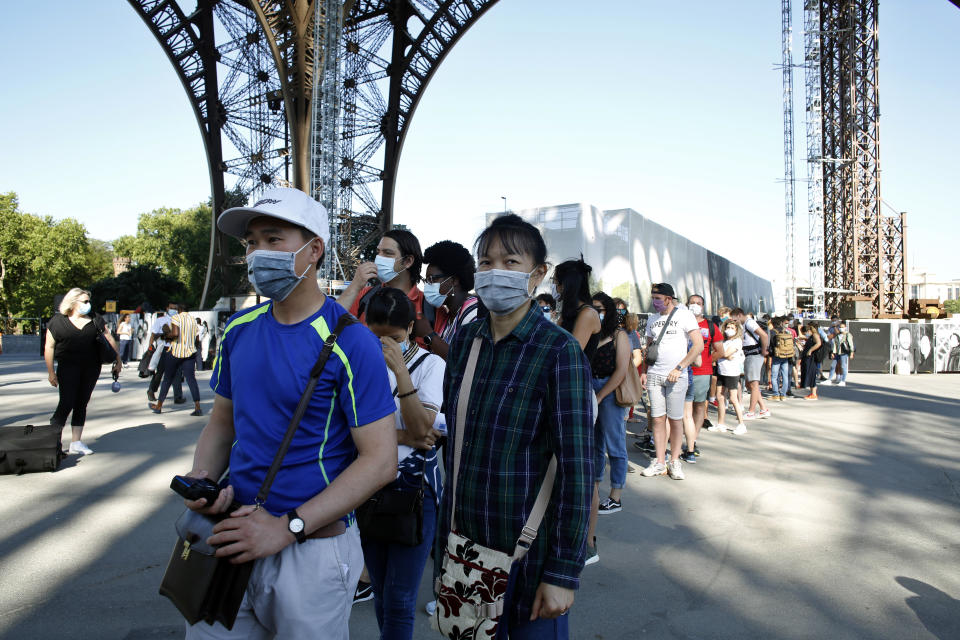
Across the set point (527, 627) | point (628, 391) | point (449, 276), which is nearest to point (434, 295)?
point (449, 276)

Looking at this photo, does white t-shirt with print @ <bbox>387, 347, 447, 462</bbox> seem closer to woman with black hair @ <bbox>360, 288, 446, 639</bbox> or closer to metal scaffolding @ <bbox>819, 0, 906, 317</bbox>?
woman with black hair @ <bbox>360, 288, 446, 639</bbox>

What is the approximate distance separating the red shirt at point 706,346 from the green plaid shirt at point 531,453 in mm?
5325

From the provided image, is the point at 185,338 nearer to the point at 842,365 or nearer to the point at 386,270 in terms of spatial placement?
the point at 386,270

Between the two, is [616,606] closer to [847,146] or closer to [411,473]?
[411,473]

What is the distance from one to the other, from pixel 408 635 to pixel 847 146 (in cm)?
3314

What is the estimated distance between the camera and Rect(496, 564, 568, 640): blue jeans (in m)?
1.65

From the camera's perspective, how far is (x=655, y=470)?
611 cm

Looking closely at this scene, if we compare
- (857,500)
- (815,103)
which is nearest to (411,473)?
(857,500)

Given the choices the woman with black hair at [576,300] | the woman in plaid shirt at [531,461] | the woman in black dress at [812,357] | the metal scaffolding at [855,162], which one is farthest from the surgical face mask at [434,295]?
the metal scaffolding at [855,162]

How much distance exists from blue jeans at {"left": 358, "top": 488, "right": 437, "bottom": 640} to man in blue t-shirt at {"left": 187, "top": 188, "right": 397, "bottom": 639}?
685 mm

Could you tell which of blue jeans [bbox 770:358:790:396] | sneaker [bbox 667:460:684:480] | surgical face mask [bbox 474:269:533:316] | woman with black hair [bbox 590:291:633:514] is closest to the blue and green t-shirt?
surgical face mask [bbox 474:269:533:316]

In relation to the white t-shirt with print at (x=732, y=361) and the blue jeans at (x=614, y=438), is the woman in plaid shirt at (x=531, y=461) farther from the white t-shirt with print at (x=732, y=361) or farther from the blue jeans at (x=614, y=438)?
Answer: the white t-shirt with print at (x=732, y=361)

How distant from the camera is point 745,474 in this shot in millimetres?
6125

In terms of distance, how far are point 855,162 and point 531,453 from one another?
32951 mm
